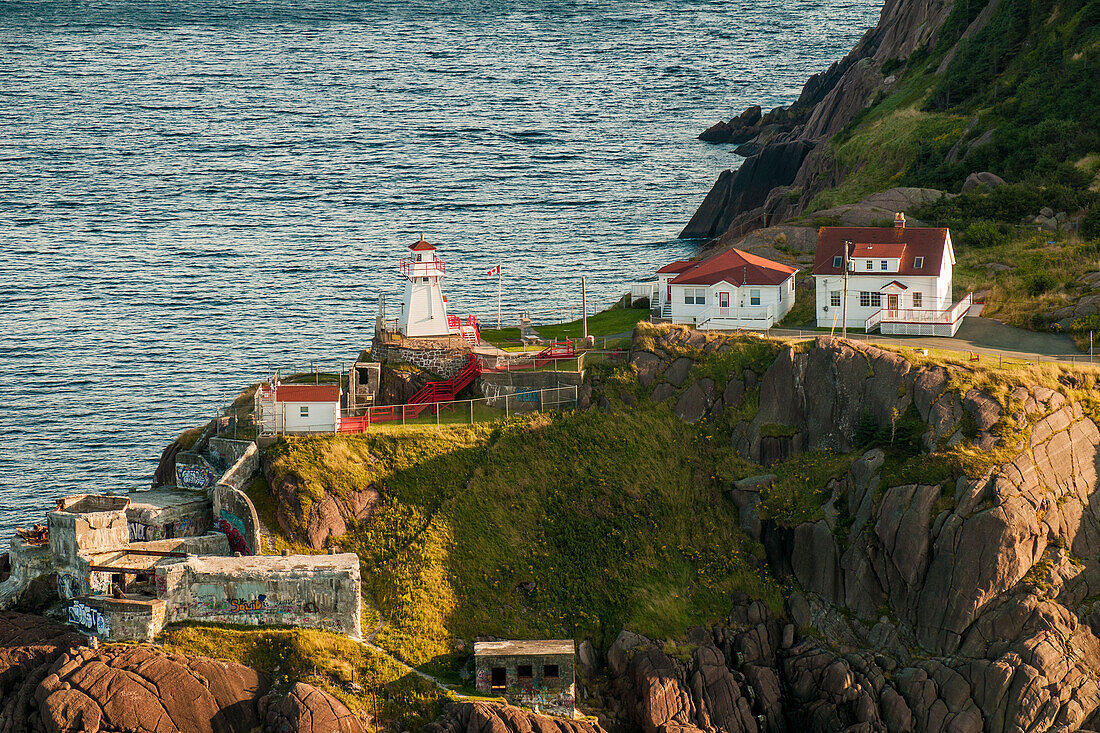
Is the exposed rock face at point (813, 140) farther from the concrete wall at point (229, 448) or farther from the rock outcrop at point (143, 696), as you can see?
the rock outcrop at point (143, 696)

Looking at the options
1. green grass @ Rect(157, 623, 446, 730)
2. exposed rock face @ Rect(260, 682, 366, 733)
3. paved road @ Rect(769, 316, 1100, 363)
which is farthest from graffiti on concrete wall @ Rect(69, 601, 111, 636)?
paved road @ Rect(769, 316, 1100, 363)

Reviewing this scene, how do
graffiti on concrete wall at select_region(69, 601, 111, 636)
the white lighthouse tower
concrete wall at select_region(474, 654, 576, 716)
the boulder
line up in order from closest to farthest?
1. graffiti on concrete wall at select_region(69, 601, 111, 636)
2. concrete wall at select_region(474, 654, 576, 716)
3. the white lighthouse tower
4. the boulder

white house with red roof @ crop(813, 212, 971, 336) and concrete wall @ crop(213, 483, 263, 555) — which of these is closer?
concrete wall @ crop(213, 483, 263, 555)

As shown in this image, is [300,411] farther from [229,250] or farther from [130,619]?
[229,250]

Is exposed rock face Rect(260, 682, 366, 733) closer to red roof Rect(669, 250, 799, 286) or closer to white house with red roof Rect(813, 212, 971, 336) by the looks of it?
red roof Rect(669, 250, 799, 286)

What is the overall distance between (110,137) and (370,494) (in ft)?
446

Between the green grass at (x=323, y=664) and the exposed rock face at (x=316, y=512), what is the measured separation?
642 centimetres

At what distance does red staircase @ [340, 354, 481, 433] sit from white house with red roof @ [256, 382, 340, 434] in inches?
45.2

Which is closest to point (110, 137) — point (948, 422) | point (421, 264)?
point (421, 264)

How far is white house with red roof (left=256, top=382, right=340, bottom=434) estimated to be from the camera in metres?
75.8

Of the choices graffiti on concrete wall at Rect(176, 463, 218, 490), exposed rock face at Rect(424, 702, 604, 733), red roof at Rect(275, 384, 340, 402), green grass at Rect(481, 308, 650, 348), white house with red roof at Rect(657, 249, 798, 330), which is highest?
white house with red roof at Rect(657, 249, 798, 330)

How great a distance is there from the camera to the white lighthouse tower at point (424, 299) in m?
84.4

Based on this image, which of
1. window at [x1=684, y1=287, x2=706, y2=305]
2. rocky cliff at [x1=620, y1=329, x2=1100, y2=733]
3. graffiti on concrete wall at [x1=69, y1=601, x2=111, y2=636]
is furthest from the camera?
window at [x1=684, y1=287, x2=706, y2=305]

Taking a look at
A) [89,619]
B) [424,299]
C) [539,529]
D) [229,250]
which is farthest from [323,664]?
[229,250]
